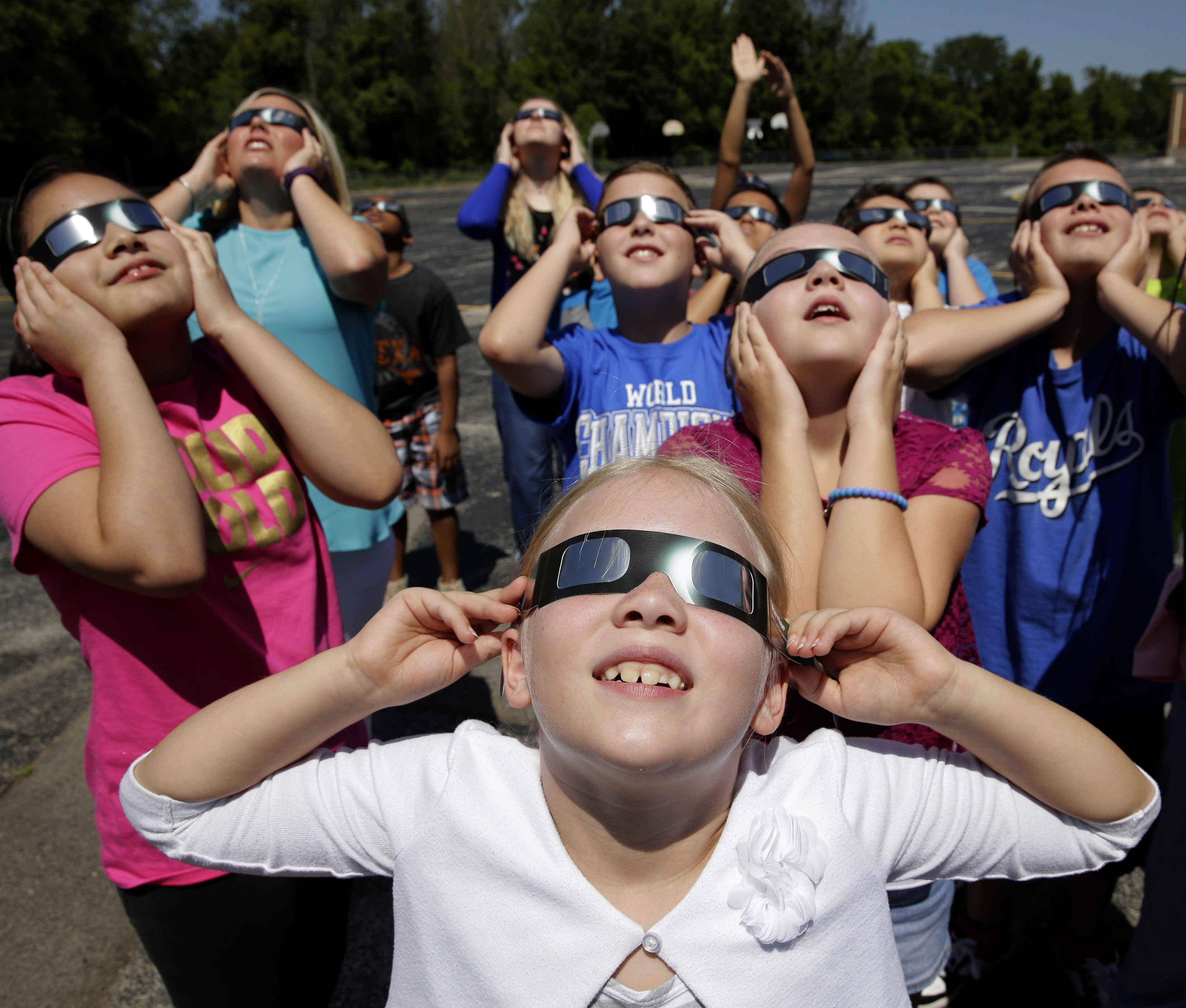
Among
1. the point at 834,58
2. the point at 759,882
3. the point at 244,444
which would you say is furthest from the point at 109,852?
the point at 834,58

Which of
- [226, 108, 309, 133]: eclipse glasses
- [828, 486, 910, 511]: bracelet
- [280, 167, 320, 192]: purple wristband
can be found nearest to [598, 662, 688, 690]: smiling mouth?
[828, 486, 910, 511]: bracelet

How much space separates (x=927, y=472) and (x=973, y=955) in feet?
5.16

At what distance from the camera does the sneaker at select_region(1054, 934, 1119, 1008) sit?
7.51 ft

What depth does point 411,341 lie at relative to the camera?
486 centimetres

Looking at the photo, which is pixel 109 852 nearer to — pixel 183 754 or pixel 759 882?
pixel 183 754

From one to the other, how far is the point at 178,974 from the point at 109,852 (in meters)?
0.30

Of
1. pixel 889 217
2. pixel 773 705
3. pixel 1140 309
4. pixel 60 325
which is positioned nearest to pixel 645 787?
pixel 773 705

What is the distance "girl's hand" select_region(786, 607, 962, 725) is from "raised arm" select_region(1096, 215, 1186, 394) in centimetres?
134

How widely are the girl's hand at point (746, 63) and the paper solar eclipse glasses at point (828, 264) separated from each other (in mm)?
3139

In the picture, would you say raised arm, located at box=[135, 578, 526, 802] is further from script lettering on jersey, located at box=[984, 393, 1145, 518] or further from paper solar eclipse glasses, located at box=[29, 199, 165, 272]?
script lettering on jersey, located at box=[984, 393, 1145, 518]

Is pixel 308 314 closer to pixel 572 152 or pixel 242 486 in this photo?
pixel 242 486

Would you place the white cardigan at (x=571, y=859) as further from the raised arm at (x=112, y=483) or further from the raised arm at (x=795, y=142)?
the raised arm at (x=795, y=142)

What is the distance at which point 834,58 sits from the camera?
70.3m

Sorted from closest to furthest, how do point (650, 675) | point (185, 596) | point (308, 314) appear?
point (650, 675) < point (185, 596) < point (308, 314)
